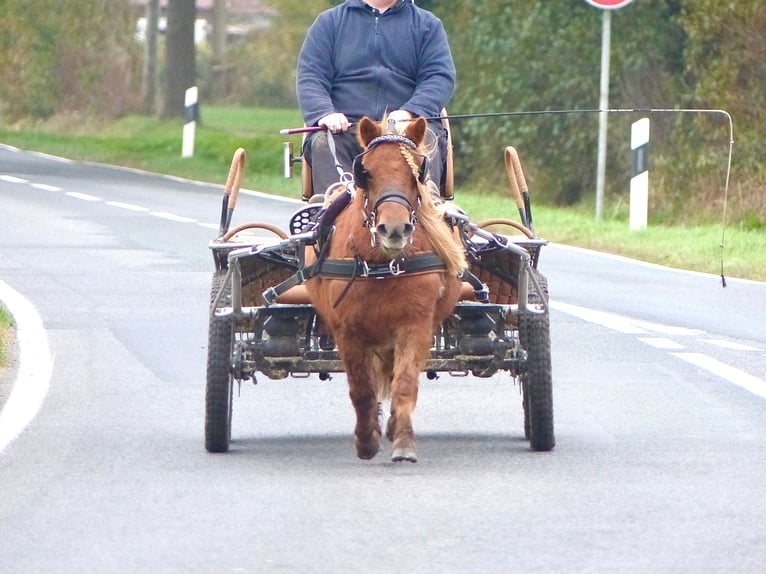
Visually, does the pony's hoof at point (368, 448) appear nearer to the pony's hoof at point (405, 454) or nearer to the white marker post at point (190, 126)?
the pony's hoof at point (405, 454)

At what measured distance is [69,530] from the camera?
6.86 m

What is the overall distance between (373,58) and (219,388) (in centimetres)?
186

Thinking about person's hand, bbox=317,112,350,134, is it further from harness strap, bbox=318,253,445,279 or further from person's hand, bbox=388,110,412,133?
harness strap, bbox=318,253,445,279

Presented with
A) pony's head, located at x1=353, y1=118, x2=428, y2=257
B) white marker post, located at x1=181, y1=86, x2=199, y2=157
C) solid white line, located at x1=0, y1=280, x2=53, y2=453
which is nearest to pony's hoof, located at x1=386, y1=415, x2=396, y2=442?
pony's head, located at x1=353, y1=118, x2=428, y2=257

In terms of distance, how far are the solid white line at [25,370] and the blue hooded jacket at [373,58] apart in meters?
2.18

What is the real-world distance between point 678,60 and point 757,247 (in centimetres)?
846

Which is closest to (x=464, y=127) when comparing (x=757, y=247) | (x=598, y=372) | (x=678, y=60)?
(x=678, y=60)

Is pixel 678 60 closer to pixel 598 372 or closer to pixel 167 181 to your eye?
pixel 167 181

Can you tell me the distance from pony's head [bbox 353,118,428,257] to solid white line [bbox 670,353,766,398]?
131 inches

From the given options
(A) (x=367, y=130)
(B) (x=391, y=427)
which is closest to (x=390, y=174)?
(A) (x=367, y=130)

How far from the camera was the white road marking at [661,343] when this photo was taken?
12727mm

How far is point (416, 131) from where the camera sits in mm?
8078

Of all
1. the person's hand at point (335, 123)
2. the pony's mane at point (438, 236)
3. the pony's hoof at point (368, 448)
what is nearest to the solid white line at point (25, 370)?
the pony's hoof at point (368, 448)

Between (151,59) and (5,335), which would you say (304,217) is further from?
(151,59)
